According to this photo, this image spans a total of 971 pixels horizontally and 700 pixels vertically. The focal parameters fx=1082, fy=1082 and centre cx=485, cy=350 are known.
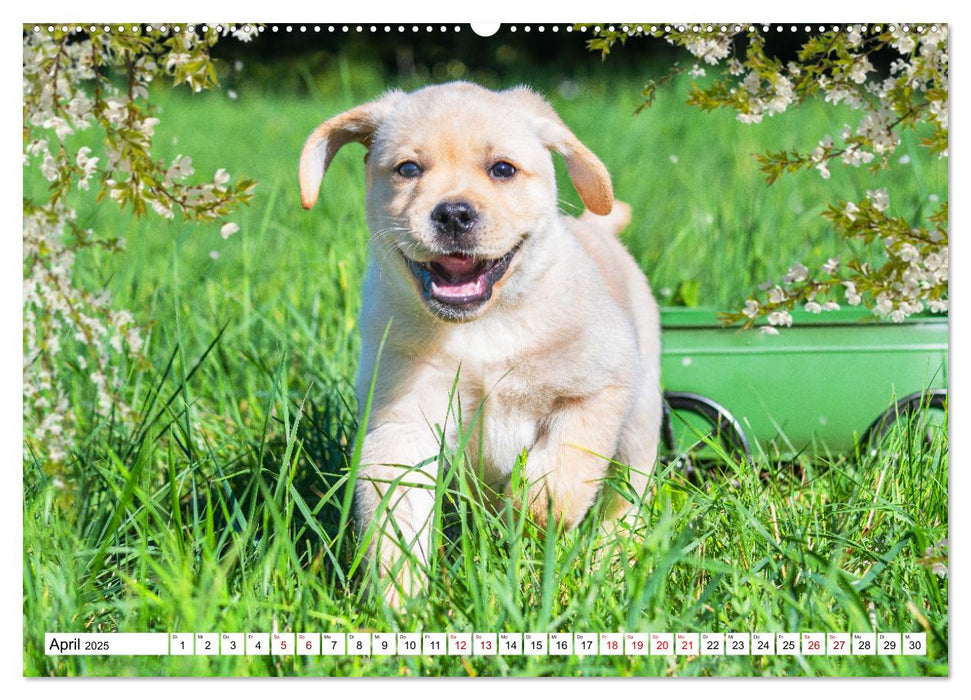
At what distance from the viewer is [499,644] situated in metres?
1.78

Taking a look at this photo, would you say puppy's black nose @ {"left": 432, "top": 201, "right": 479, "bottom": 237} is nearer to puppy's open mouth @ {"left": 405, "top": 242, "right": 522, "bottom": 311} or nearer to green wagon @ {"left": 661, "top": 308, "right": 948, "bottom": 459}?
puppy's open mouth @ {"left": 405, "top": 242, "right": 522, "bottom": 311}

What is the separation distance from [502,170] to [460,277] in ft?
0.75

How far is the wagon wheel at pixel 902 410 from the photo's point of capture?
231cm

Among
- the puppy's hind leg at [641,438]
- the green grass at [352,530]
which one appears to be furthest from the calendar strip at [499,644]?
the puppy's hind leg at [641,438]

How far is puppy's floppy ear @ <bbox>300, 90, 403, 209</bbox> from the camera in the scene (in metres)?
2.13

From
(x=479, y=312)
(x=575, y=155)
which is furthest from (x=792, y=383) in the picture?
(x=479, y=312)

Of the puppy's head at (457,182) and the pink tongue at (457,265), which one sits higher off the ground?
the puppy's head at (457,182)

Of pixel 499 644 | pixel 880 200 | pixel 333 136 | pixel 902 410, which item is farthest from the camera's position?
pixel 902 410

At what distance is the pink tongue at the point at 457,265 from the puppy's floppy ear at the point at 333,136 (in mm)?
282

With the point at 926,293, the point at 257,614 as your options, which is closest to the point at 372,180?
the point at 257,614

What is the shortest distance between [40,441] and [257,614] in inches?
34.5

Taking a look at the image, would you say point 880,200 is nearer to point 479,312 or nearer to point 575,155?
point 575,155

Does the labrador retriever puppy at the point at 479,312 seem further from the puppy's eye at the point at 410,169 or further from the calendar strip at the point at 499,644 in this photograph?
the calendar strip at the point at 499,644

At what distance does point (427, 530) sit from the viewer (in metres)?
2.12
